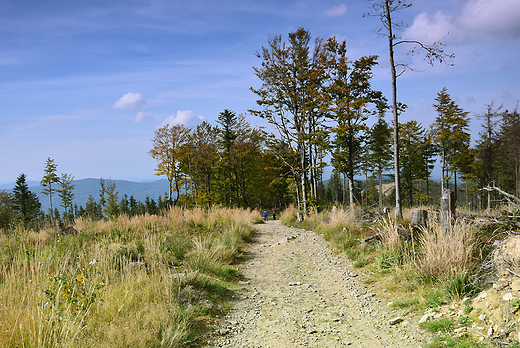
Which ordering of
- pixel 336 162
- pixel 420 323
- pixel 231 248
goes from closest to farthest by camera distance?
pixel 420 323, pixel 231 248, pixel 336 162

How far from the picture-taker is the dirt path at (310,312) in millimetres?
3768

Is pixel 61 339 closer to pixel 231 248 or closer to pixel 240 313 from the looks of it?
pixel 240 313

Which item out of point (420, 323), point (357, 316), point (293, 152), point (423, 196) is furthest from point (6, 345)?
point (423, 196)

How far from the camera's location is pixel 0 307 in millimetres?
3088

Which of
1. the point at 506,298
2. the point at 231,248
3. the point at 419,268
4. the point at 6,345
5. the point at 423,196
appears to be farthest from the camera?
the point at 423,196

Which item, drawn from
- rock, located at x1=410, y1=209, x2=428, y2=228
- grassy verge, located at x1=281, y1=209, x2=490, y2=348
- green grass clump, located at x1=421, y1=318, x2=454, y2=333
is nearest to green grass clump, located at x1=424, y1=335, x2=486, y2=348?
grassy verge, located at x1=281, y1=209, x2=490, y2=348

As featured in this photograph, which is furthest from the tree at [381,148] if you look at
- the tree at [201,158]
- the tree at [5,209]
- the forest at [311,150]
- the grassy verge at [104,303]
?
the tree at [5,209]

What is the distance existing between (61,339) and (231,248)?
231 inches

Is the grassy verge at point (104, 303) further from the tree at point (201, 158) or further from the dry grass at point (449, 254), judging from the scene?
the tree at point (201, 158)

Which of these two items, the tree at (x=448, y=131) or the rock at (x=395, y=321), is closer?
the rock at (x=395, y=321)

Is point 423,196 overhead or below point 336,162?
below

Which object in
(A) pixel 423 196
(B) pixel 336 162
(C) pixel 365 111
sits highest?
(C) pixel 365 111

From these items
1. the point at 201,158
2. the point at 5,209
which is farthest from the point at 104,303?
the point at 5,209

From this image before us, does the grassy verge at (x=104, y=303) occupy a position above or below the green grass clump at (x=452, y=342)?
above
